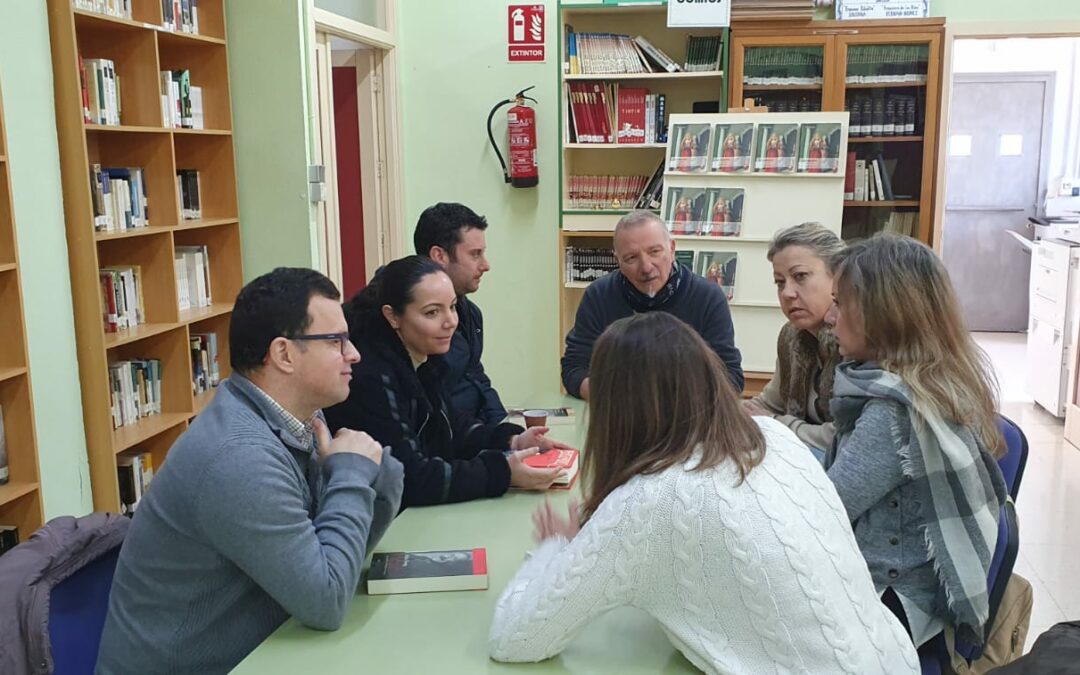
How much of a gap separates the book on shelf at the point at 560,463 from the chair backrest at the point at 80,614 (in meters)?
1.00

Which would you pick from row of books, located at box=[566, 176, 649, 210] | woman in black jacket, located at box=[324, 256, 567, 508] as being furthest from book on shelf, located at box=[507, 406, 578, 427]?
row of books, located at box=[566, 176, 649, 210]

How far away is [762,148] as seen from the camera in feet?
16.4

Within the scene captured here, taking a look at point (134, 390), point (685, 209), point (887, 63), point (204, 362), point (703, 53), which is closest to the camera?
point (134, 390)

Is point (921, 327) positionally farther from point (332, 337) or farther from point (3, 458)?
point (3, 458)

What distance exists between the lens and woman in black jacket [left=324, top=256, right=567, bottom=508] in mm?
2225

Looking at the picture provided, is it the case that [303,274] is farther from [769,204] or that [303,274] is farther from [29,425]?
[769,204]

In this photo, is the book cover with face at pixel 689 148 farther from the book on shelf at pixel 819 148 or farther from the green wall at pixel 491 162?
the green wall at pixel 491 162

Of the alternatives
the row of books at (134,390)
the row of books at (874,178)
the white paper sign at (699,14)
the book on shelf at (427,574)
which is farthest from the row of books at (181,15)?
the row of books at (874,178)

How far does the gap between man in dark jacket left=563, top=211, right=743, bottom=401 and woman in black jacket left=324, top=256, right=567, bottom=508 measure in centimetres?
70

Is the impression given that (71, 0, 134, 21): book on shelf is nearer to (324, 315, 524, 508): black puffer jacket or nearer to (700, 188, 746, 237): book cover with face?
(324, 315, 524, 508): black puffer jacket

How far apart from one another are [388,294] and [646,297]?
116 centimetres

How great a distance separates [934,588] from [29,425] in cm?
262

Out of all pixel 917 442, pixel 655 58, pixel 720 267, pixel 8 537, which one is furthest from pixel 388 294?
pixel 655 58

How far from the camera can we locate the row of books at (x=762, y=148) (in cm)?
497
